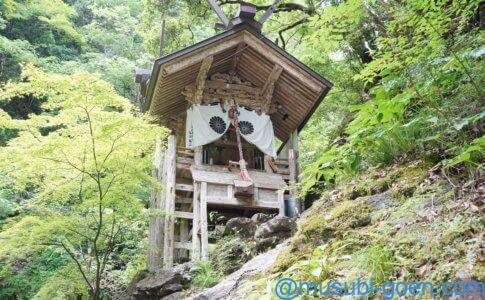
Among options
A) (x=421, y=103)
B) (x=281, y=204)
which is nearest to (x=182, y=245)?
(x=281, y=204)

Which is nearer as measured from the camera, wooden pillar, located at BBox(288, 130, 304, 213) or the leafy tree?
the leafy tree

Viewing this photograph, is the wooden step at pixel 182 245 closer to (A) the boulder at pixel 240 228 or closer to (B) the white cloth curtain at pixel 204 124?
(A) the boulder at pixel 240 228

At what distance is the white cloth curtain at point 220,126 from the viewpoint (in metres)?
11.8

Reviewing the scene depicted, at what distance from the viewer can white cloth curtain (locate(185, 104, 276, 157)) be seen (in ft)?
38.7

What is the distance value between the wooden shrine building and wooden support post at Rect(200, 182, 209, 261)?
0.03m

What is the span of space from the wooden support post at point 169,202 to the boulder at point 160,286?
126 cm

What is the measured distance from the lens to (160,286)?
8289 mm

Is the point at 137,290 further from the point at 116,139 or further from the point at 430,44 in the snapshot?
the point at 430,44

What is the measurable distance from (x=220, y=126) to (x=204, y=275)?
5123 mm

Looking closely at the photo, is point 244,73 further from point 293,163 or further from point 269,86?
point 293,163

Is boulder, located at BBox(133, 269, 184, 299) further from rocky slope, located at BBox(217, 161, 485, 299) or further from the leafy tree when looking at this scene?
rocky slope, located at BBox(217, 161, 485, 299)

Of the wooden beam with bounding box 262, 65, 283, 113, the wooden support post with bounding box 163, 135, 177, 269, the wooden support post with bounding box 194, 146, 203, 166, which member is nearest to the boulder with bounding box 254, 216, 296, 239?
the wooden support post with bounding box 163, 135, 177, 269

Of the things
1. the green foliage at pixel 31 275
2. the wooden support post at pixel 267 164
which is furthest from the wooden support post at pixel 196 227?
the green foliage at pixel 31 275

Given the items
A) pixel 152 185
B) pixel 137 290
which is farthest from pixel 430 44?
pixel 137 290
